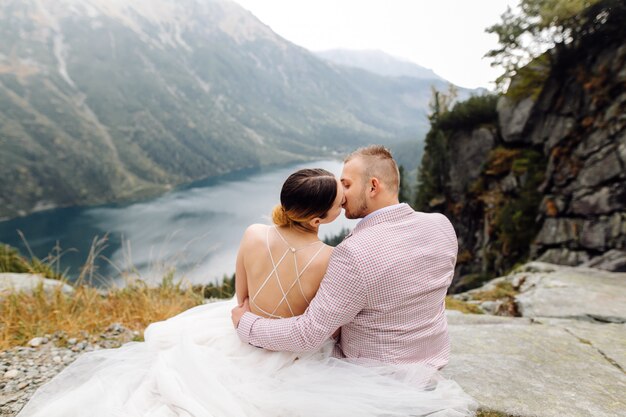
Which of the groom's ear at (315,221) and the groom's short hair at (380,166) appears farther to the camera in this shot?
the groom's short hair at (380,166)

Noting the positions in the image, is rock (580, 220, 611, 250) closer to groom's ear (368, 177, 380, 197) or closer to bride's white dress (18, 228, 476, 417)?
bride's white dress (18, 228, 476, 417)

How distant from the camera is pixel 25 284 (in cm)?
596

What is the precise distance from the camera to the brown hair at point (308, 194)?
2234mm

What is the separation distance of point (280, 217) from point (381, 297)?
0.80 meters

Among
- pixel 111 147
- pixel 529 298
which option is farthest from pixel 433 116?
pixel 111 147

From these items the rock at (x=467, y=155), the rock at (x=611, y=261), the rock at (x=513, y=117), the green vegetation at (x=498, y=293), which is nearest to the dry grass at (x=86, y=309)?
the green vegetation at (x=498, y=293)

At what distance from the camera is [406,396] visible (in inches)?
93.0

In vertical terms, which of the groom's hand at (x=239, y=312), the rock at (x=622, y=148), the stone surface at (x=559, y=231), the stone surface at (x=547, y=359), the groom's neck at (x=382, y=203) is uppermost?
the rock at (x=622, y=148)

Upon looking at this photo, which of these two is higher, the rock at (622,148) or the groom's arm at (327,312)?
the rock at (622,148)

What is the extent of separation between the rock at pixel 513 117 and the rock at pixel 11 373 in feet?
60.2

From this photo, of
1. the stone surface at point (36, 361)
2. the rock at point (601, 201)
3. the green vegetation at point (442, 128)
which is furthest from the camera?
the green vegetation at point (442, 128)

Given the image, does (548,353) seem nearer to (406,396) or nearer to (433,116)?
(406,396)

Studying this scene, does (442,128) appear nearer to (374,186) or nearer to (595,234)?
(595,234)

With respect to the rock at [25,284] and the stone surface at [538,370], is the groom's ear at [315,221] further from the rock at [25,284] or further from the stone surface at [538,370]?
the rock at [25,284]
